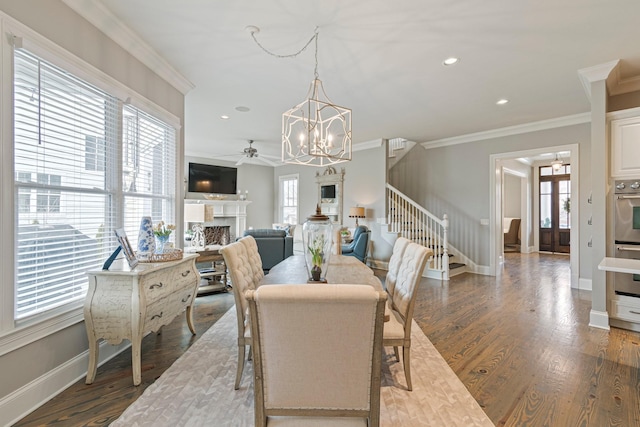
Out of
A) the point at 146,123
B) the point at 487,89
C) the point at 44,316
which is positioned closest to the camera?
the point at 44,316

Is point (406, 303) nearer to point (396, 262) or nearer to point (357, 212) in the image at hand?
point (396, 262)

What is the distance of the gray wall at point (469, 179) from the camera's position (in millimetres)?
4746

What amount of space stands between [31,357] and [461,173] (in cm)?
661

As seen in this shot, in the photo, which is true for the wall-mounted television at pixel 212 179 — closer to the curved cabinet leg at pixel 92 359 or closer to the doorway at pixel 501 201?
the curved cabinet leg at pixel 92 359

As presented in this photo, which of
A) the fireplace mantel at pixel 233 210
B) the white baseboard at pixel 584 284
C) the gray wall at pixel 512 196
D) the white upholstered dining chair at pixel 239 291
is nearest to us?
the white upholstered dining chair at pixel 239 291

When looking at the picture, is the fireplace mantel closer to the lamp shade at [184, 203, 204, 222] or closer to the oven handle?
the lamp shade at [184, 203, 204, 222]

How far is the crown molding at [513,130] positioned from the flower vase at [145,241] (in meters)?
5.82

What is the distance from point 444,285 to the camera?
16.2ft

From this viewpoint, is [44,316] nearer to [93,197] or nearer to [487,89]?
[93,197]

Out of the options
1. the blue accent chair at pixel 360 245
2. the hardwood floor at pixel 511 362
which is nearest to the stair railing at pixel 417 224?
the blue accent chair at pixel 360 245

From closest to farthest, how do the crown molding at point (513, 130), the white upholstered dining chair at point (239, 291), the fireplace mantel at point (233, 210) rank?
the white upholstered dining chair at point (239, 291)
the crown molding at point (513, 130)
the fireplace mantel at point (233, 210)

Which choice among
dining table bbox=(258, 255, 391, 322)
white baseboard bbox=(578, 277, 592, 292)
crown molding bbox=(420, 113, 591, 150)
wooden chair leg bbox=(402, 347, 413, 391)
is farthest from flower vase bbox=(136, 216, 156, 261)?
white baseboard bbox=(578, 277, 592, 292)

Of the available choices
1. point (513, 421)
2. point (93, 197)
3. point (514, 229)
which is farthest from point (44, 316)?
point (514, 229)

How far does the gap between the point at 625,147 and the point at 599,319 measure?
1826 millimetres
